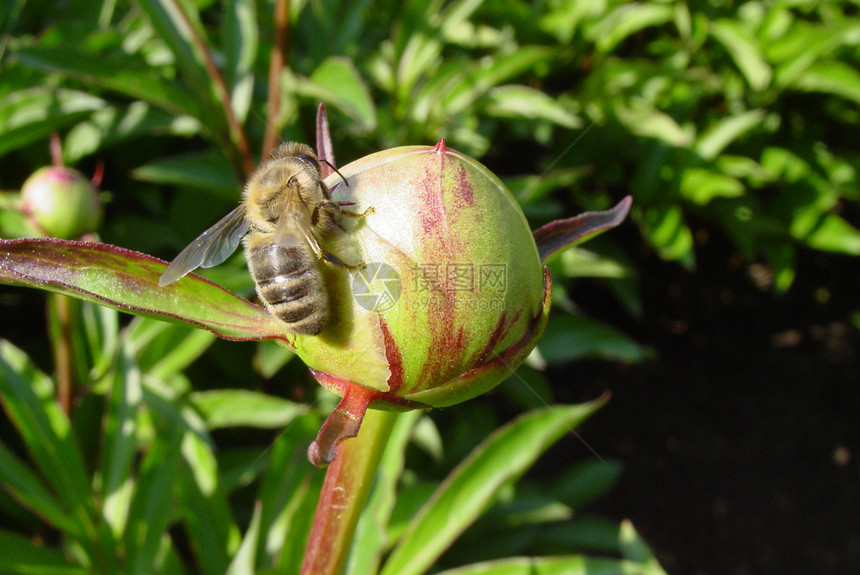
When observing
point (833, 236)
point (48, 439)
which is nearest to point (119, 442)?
point (48, 439)

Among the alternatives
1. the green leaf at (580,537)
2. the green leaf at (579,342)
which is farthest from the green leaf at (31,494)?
the green leaf at (580,537)

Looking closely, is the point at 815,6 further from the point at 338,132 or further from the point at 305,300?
the point at 305,300

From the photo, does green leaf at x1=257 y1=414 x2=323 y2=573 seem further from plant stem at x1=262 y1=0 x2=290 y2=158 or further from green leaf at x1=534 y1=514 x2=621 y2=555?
green leaf at x1=534 y1=514 x2=621 y2=555

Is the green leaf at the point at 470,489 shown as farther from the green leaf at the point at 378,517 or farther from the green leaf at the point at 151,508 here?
the green leaf at the point at 151,508

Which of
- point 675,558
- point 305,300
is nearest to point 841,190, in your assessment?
point 675,558

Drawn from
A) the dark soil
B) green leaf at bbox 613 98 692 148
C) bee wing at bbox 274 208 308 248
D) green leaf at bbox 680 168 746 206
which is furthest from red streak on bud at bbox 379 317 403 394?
the dark soil
